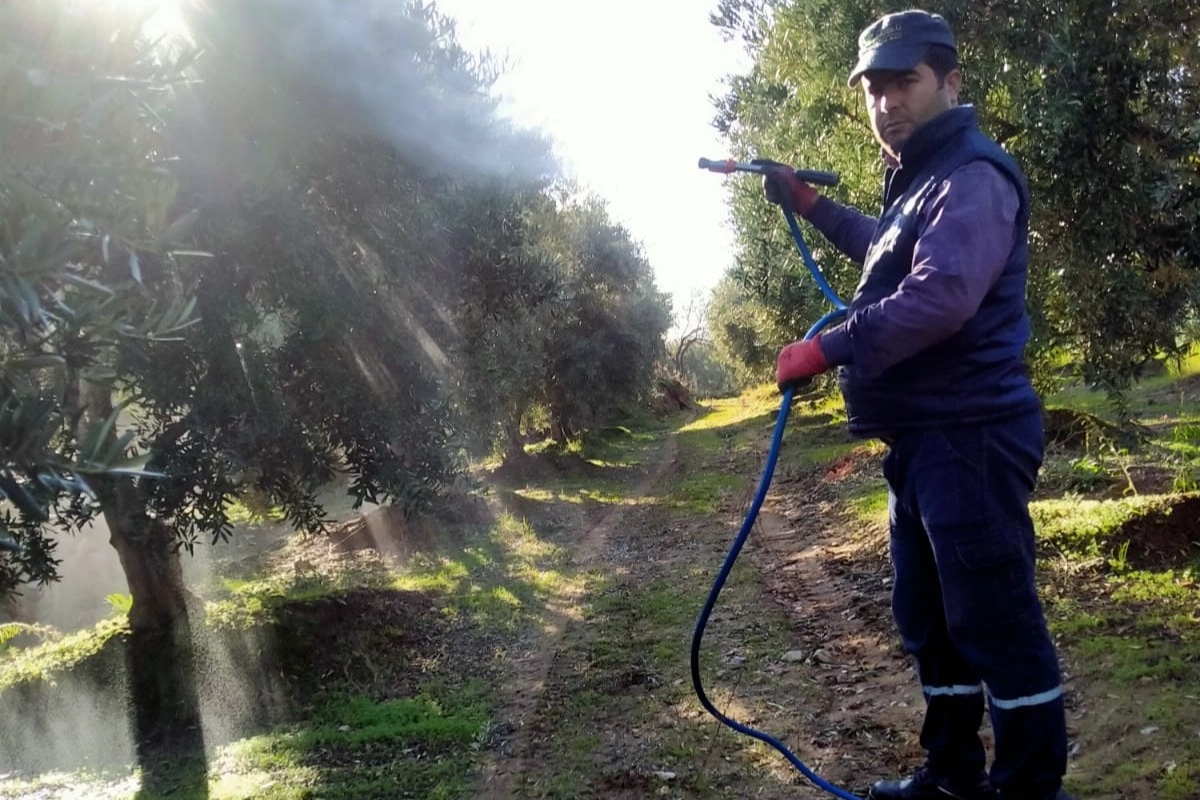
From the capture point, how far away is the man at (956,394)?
3023mm

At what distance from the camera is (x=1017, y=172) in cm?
321

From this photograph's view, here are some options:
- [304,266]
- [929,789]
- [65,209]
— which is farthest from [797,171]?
[304,266]

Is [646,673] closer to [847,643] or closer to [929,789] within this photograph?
[847,643]

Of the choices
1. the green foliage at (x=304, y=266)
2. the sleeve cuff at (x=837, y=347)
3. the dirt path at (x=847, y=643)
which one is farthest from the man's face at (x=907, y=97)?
the green foliage at (x=304, y=266)

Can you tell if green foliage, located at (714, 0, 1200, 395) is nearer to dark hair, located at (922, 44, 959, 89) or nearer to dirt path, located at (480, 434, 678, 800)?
dark hair, located at (922, 44, 959, 89)

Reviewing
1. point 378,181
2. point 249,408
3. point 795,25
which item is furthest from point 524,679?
point 795,25

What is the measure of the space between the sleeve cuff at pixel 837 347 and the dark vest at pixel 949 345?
0.09 m

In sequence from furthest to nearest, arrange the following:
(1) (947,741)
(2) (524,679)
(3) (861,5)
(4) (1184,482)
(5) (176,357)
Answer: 1. (4) (1184,482)
2. (2) (524,679)
3. (5) (176,357)
4. (3) (861,5)
5. (1) (947,741)

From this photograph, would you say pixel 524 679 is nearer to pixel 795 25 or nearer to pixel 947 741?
pixel 947 741

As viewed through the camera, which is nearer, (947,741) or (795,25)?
(947,741)

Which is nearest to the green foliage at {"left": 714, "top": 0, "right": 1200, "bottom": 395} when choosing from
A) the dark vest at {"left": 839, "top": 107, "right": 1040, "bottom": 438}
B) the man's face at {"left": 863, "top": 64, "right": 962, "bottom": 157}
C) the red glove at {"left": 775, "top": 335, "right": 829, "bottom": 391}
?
the man's face at {"left": 863, "top": 64, "right": 962, "bottom": 157}

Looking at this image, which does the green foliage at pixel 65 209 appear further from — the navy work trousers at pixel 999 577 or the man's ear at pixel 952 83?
the man's ear at pixel 952 83

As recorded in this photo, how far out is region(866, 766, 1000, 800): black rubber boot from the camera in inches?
137

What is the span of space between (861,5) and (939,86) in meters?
3.18
